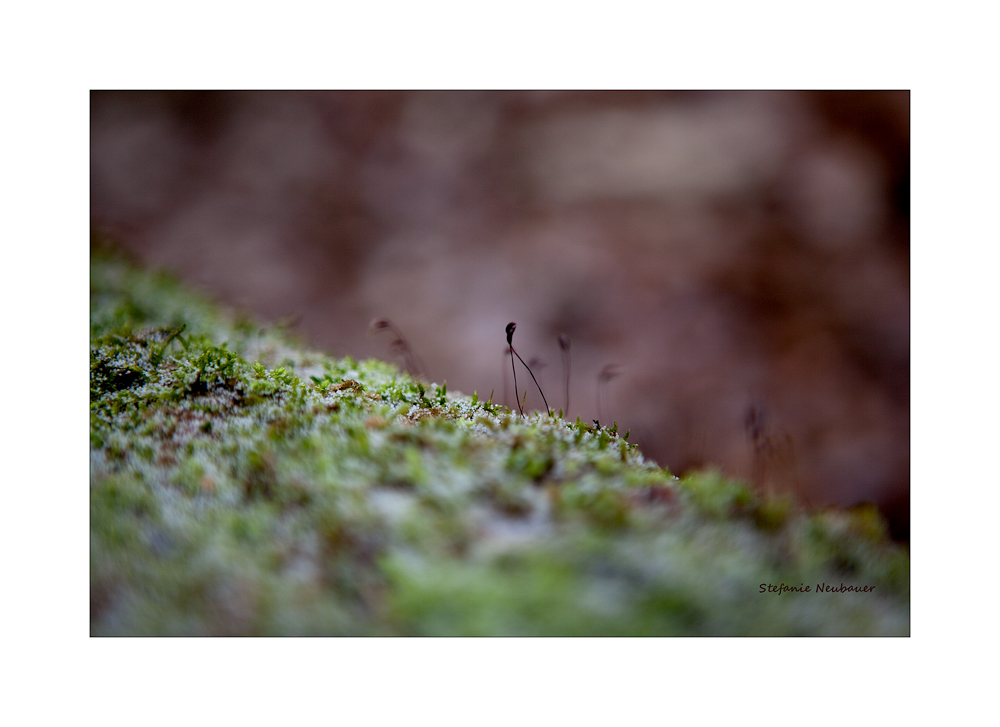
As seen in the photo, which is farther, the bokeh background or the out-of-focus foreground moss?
the bokeh background

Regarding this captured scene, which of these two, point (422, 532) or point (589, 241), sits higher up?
point (589, 241)

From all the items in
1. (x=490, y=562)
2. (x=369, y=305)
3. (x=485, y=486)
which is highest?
(x=369, y=305)

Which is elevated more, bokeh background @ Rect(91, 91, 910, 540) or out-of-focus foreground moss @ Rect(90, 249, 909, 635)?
bokeh background @ Rect(91, 91, 910, 540)

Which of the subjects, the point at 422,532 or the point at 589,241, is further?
the point at 589,241
